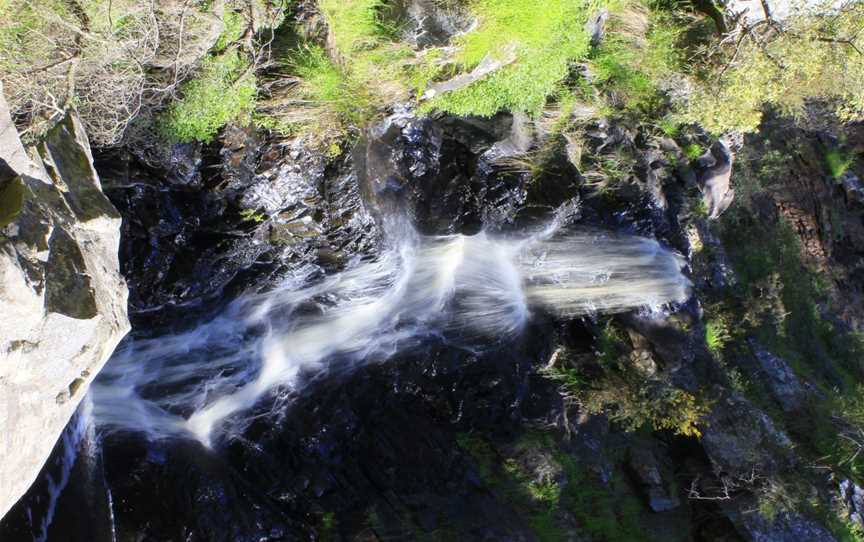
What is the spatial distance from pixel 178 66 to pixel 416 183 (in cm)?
260

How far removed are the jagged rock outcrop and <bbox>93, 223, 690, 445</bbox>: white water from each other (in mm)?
2351

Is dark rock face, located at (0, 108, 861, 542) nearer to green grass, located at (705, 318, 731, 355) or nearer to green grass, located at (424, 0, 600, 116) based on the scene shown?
green grass, located at (705, 318, 731, 355)

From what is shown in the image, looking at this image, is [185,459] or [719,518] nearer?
[185,459]

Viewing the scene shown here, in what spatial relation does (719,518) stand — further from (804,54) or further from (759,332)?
(804,54)

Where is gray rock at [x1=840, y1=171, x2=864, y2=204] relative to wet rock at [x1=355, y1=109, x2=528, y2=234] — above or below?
below

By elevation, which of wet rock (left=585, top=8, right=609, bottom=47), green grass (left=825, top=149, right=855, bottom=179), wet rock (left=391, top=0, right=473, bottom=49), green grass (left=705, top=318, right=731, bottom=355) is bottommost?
green grass (left=705, top=318, right=731, bottom=355)

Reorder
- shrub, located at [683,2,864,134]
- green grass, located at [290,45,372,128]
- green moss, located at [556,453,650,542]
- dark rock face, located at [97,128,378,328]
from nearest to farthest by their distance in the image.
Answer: green grass, located at [290,45,372,128], dark rock face, located at [97,128,378,328], shrub, located at [683,2,864,134], green moss, located at [556,453,650,542]

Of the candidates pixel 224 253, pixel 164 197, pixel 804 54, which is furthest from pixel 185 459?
pixel 804 54

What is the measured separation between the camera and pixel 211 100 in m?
4.68

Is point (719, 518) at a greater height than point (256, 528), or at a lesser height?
lesser

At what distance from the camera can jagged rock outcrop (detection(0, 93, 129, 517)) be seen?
117 inches

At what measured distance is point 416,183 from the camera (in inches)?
250

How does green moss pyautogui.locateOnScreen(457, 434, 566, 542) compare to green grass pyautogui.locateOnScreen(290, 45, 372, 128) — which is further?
green moss pyautogui.locateOnScreen(457, 434, 566, 542)

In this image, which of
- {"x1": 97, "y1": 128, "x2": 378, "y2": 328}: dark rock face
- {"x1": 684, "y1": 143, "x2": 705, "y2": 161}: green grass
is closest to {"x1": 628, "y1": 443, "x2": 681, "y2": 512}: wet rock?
{"x1": 684, "y1": 143, "x2": 705, "y2": 161}: green grass
